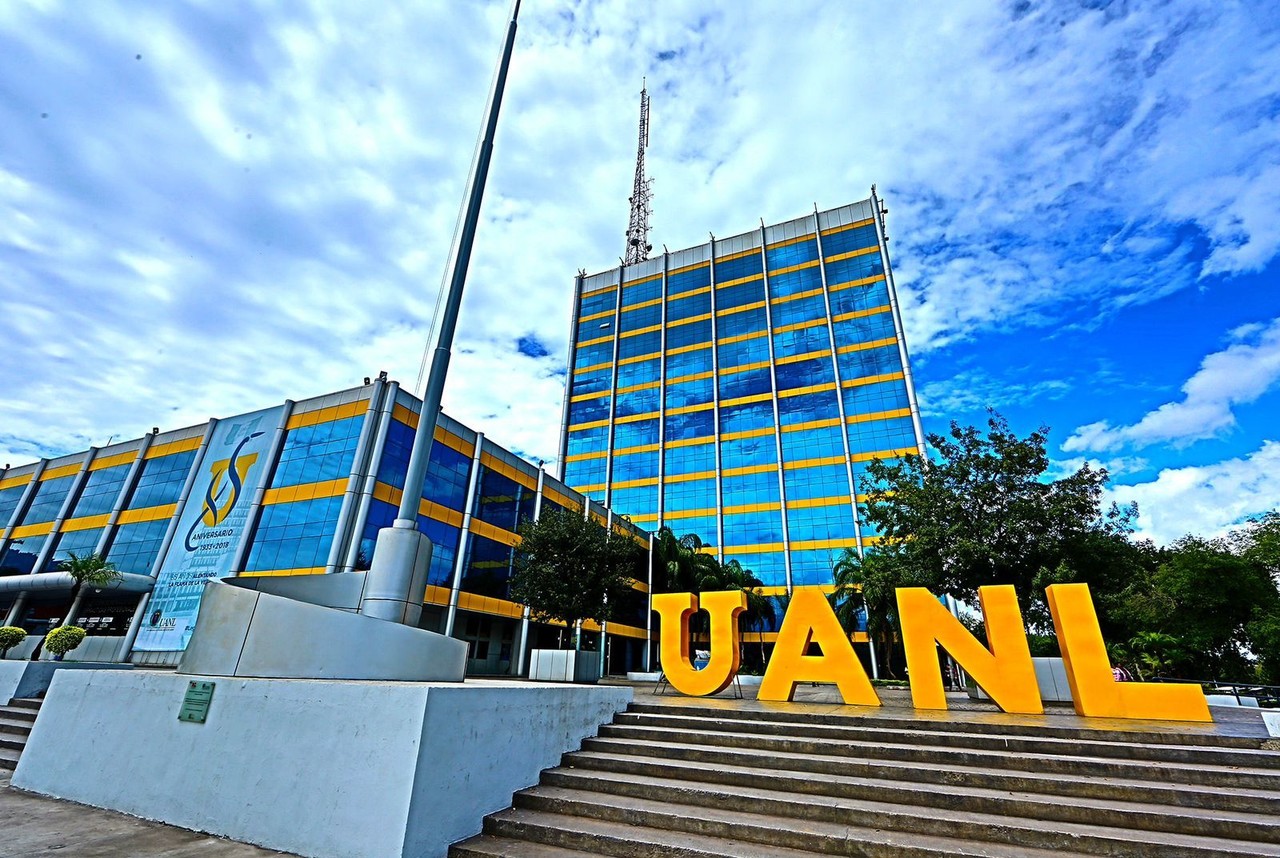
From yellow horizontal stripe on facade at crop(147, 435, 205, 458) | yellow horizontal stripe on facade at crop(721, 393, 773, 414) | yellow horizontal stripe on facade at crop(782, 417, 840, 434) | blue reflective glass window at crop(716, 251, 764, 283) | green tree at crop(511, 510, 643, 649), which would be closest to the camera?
green tree at crop(511, 510, 643, 649)

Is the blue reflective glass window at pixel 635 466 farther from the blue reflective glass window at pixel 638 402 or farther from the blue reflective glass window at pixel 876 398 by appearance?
the blue reflective glass window at pixel 876 398

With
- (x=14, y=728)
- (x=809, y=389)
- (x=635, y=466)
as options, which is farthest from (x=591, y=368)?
(x=14, y=728)

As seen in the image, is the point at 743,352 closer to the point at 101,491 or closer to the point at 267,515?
the point at 267,515

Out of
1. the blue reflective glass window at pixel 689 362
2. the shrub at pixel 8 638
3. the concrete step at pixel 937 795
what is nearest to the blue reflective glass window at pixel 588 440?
the blue reflective glass window at pixel 689 362

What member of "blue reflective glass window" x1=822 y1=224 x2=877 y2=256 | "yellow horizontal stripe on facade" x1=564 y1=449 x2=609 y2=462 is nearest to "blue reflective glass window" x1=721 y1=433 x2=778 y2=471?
"yellow horizontal stripe on facade" x1=564 y1=449 x2=609 y2=462

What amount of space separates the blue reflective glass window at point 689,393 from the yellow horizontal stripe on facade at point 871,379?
1224 cm

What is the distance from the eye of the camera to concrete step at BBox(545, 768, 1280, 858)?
4.50m

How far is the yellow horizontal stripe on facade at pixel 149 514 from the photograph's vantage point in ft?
89.6

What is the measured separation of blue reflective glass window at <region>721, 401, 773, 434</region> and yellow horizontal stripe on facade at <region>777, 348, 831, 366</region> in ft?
14.3

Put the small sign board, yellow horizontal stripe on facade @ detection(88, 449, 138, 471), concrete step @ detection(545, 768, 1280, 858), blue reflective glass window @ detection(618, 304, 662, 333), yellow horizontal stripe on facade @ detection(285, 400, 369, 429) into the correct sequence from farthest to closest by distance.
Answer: blue reflective glass window @ detection(618, 304, 662, 333) → yellow horizontal stripe on facade @ detection(88, 449, 138, 471) → yellow horizontal stripe on facade @ detection(285, 400, 369, 429) → the small sign board → concrete step @ detection(545, 768, 1280, 858)

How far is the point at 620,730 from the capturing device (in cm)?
788

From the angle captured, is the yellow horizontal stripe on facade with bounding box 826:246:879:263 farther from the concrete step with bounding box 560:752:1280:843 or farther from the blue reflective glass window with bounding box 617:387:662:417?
the concrete step with bounding box 560:752:1280:843

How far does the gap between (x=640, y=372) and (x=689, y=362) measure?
528 cm

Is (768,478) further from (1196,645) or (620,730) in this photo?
(620,730)
